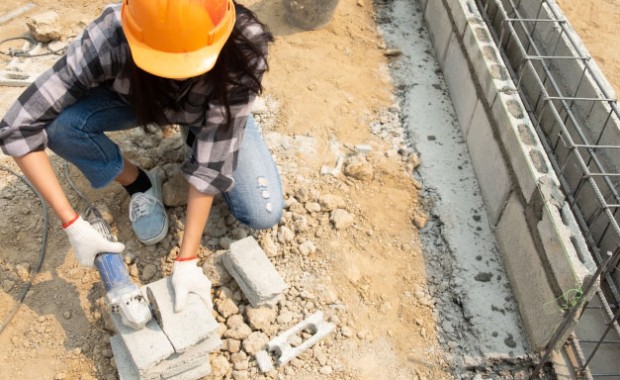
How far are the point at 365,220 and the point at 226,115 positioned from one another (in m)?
1.23

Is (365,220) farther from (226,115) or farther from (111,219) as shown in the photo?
(111,219)

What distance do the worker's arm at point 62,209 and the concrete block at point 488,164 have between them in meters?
2.16

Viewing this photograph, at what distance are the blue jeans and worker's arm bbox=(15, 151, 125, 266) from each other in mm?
203

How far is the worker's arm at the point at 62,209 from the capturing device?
2.75 metres

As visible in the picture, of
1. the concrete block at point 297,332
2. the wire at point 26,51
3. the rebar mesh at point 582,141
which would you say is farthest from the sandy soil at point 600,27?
the wire at point 26,51

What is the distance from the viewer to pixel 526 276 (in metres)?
3.11

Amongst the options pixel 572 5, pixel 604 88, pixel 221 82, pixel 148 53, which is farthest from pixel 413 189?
pixel 572 5

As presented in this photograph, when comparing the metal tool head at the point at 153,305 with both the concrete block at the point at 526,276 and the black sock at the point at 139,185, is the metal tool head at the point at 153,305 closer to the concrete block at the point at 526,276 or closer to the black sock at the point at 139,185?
the black sock at the point at 139,185

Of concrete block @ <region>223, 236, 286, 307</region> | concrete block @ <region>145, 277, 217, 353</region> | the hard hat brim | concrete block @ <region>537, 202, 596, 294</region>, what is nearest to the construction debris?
concrete block @ <region>223, 236, 286, 307</region>

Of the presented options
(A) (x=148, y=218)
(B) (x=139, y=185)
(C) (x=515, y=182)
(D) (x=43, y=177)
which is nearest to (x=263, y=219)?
(A) (x=148, y=218)

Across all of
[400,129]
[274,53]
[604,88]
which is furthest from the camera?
[274,53]

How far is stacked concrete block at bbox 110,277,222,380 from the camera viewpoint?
2.56m

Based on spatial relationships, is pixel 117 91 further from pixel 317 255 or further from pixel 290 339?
pixel 290 339

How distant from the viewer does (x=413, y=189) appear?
3.76m
